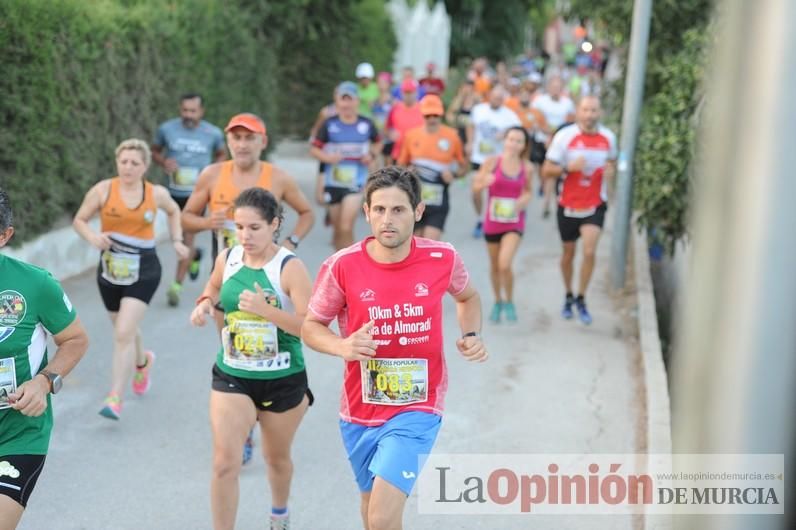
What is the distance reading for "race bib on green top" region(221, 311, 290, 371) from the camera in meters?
4.99

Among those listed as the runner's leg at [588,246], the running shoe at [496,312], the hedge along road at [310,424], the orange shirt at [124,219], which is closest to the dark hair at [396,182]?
the hedge along road at [310,424]

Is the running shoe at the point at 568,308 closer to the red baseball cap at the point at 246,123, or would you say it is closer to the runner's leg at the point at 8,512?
the red baseball cap at the point at 246,123

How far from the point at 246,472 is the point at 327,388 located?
76.2 inches

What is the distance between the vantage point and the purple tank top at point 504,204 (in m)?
10.1

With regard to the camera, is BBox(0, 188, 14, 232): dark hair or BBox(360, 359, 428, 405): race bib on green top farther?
BBox(360, 359, 428, 405): race bib on green top

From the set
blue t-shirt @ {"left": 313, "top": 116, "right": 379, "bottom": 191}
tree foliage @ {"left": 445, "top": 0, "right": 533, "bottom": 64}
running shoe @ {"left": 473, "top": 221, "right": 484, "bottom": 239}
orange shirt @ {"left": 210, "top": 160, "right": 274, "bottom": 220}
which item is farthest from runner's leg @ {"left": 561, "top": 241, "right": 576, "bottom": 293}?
tree foliage @ {"left": 445, "top": 0, "right": 533, "bottom": 64}

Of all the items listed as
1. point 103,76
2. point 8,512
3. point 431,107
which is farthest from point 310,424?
point 103,76

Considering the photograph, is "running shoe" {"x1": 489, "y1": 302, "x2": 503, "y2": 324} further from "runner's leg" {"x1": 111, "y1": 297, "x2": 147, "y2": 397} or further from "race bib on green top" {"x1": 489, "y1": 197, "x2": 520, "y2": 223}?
"runner's leg" {"x1": 111, "y1": 297, "x2": 147, "y2": 397}

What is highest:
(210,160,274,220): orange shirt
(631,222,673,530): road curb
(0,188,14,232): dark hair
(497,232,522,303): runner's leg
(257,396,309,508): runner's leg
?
(0,188,14,232): dark hair

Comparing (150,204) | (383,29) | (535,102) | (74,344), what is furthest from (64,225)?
(383,29)

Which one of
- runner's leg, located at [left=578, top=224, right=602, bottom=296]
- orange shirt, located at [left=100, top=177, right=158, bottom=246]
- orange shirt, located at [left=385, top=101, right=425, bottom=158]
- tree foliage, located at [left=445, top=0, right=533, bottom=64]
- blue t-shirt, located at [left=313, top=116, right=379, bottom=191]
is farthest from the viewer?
tree foliage, located at [left=445, top=0, right=533, bottom=64]

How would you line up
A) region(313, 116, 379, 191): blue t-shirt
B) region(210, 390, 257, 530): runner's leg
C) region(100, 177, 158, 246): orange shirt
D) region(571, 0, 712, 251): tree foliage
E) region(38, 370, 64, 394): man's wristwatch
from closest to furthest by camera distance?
region(38, 370, 64, 394): man's wristwatch < region(210, 390, 257, 530): runner's leg < region(100, 177, 158, 246): orange shirt < region(571, 0, 712, 251): tree foliage < region(313, 116, 379, 191): blue t-shirt

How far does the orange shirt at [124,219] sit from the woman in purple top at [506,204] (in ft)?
11.9

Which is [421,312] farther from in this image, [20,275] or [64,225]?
[64,225]
